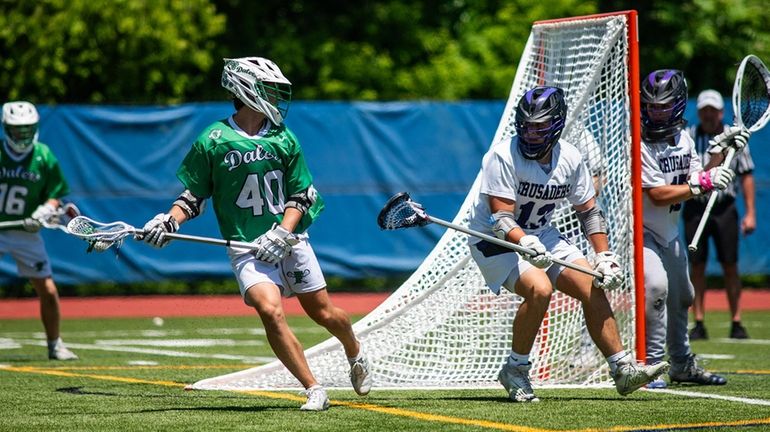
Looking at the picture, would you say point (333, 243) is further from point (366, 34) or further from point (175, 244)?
point (366, 34)

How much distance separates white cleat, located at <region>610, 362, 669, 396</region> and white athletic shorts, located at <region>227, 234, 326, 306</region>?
1638 mm

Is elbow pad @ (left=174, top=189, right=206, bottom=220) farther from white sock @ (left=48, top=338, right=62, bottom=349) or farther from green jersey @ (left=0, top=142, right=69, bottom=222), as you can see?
green jersey @ (left=0, top=142, right=69, bottom=222)

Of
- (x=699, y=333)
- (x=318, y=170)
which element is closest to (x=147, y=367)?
(x=699, y=333)

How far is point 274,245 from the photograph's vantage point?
6508 millimetres

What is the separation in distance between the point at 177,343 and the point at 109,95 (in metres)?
6.52

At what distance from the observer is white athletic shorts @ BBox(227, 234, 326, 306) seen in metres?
6.61

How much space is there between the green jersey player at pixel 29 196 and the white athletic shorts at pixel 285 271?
3630mm

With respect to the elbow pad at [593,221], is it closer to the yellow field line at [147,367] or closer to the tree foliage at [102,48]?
the yellow field line at [147,367]

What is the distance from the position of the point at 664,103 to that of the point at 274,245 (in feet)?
8.59

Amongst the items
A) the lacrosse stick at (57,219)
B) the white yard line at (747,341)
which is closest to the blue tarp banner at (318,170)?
the lacrosse stick at (57,219)

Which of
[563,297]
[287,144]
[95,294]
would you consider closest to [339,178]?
[95,294]

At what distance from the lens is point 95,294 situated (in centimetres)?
1540

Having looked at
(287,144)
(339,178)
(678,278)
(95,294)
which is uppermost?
(287,144)

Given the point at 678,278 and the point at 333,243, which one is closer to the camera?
the point at 678,278
